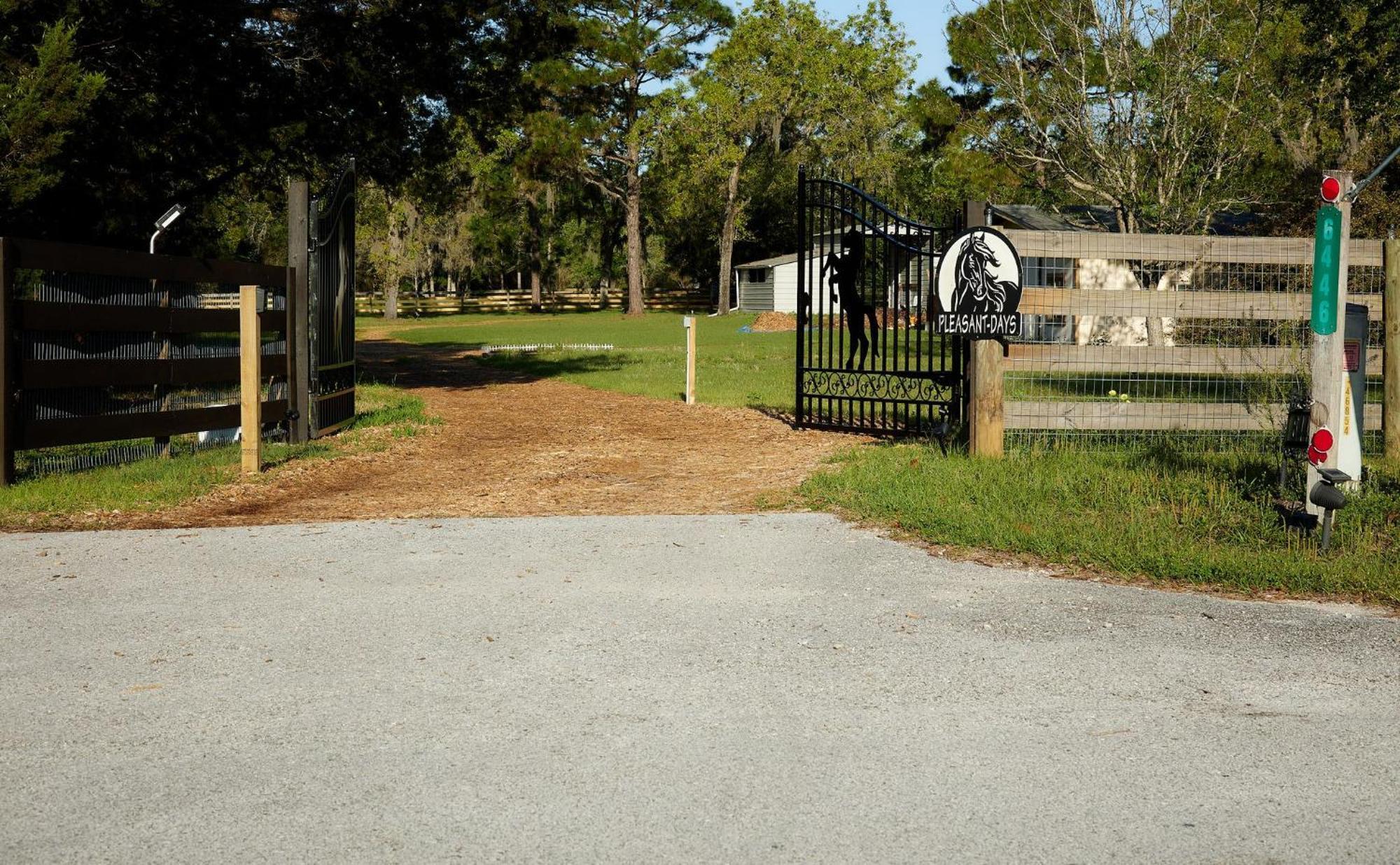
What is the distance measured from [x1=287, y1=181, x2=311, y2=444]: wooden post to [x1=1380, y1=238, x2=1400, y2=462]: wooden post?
984 cm

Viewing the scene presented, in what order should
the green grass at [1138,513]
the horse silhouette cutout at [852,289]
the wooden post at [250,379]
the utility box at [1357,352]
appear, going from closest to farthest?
1. the green grass at [1138,513]
2. the utility box at [1357,352]
3. the wooden post at [250,379]
4. the horse silhouette cutout at [852,289]

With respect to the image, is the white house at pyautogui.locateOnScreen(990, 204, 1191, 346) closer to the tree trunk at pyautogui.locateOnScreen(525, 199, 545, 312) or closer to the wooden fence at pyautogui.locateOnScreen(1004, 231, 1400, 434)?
the wooden fence at pyautogui.locateOnScreen(1004, 231, 1400, 434)

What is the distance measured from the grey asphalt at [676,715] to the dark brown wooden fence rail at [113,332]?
2.73 metres

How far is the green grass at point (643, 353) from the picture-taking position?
66.4ft

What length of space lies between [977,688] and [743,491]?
17.1 ft

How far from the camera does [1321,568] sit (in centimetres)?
676

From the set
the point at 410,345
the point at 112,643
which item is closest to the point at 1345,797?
the point at 112,643

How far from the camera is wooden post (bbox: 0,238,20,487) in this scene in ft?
30.3

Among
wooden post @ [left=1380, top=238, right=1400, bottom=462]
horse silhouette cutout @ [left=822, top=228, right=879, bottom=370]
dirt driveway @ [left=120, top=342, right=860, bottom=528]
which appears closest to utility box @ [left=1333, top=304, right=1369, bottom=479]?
wooden post @ [left=1380, top=238, right=1400, bottom=462]

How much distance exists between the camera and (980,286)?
10.7 m

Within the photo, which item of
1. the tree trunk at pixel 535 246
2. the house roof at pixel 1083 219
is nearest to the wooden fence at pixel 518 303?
the tree trunk at pixel 535 246

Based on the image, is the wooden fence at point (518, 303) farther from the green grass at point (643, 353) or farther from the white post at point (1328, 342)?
the white post at point (1328, 342)

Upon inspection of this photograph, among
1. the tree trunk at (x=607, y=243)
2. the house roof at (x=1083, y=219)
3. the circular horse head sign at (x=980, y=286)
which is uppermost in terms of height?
the tree trunk at (x=607, y=243)

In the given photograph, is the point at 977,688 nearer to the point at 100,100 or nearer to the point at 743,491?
the point at 743,491
